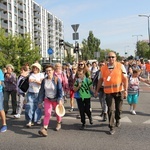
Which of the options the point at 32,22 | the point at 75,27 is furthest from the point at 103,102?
the point at 32,22

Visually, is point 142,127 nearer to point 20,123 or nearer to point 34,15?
point 20,123

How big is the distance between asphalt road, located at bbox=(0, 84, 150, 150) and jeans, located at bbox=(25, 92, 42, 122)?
0.91 feet

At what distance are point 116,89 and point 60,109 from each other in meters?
1.43

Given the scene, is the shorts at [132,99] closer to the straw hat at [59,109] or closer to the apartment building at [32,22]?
the straw hat at [59,109]

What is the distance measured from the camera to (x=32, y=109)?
711cm

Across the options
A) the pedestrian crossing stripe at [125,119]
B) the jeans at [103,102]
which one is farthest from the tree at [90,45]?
the pedestrian crossing stripe at [125,119]

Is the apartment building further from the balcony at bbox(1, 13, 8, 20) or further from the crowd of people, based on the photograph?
the crowd of people

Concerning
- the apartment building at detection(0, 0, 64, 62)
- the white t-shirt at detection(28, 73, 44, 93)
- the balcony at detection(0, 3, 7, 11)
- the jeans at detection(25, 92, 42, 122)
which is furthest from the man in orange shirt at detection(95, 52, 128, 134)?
the balcony at detection(0, 3, 7, 11)

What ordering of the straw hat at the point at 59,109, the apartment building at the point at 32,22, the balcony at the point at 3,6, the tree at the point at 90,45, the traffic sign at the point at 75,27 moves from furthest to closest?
1. the apartment building at the point at 32,22
2. the balcony at the point at 3,6
3. the tree at the point at 90,45
4. the traffic sign at the point at 75,27
5. the straw hat at the point at 59,109

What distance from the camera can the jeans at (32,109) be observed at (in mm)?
7037

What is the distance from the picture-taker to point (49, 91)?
6.39m

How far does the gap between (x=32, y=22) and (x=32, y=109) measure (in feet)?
331

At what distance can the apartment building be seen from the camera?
79500 mm

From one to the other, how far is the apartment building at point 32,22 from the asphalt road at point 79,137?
165 ft
